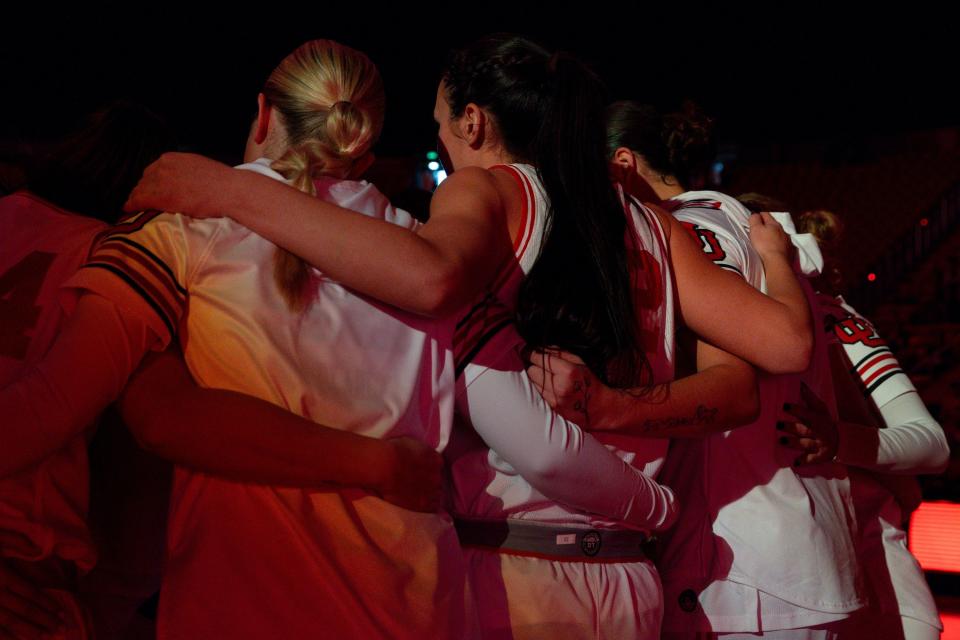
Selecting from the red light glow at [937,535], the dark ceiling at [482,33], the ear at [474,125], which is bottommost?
the red light glow at [937,535]

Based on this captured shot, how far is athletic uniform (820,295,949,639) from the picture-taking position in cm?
215

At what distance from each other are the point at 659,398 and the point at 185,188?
2.65ft

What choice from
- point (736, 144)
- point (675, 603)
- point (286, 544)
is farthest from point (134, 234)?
point (736, 144)

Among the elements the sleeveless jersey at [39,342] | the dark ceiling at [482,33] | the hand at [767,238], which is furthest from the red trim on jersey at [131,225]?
the dark ceiling at [482,33]

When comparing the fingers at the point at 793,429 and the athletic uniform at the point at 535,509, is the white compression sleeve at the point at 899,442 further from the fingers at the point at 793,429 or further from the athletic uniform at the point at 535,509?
the athletic uniform at the point at 535,509

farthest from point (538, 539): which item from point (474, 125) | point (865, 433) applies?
point (865, 433)

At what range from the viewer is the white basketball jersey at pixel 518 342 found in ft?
4.53

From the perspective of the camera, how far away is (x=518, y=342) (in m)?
1.41

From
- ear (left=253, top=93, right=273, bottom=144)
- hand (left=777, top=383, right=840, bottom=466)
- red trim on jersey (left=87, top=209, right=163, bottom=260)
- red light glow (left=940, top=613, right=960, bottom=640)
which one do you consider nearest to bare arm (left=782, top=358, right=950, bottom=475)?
hand (left=777, top=383, right=840, bottom=466)

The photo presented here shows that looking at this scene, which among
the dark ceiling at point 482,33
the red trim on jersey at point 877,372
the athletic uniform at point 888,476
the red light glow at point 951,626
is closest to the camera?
the athletic uniform at point 888,476

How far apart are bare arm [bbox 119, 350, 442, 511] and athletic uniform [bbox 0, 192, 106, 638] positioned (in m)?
0.14

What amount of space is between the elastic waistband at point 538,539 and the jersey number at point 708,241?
1.97 ft

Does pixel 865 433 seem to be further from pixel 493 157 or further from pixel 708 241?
pixel 493 157

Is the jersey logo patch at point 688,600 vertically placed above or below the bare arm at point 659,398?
below
